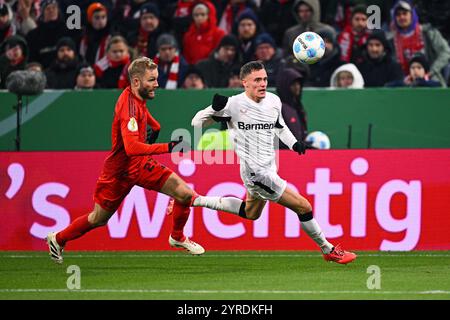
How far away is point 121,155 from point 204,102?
3887 millimetres

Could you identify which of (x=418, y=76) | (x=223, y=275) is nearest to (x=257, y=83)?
(x=223, y=275)

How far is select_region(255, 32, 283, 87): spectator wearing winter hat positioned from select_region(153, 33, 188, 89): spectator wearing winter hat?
1101 millimetres

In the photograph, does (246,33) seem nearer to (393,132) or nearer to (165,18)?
(165,18)

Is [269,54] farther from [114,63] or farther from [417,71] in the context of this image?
[114,63]

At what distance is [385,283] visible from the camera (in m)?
10.1

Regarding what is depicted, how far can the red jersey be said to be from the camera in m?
10.8

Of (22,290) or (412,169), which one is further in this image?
(412,169)

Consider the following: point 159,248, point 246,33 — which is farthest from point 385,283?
point 246,33

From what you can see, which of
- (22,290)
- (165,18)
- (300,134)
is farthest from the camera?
(165,18)

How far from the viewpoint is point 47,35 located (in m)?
17.1

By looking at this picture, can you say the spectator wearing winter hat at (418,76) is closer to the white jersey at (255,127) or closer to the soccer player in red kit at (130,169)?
the white jersey at (255,127)

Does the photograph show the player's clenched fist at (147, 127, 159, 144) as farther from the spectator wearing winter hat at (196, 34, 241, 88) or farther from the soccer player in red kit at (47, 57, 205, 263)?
the spectator wearing winter hat at (196, 34, 241, 88)

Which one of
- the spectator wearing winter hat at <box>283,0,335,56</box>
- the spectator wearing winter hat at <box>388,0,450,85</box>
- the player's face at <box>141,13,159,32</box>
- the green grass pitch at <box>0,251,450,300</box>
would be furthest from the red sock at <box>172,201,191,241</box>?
the player's face at <box>141,13,159,32</box>
